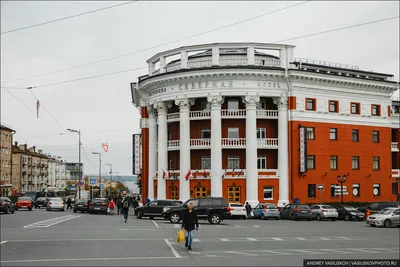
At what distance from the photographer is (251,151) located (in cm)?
5238

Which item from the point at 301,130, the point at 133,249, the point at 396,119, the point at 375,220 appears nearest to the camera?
the point at 133,249

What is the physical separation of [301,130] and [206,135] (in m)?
9.53

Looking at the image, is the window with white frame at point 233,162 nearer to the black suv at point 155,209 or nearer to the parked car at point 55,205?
the black suv at point 155,209

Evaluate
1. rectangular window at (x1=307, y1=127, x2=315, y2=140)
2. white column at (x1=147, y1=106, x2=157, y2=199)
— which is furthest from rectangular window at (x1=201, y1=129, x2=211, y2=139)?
rectangular window at (x1=307, y1=127, x2=315, y2=140)

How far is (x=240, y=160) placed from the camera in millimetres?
54594

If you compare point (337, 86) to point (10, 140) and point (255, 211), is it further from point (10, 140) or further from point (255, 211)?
point (10, 140)

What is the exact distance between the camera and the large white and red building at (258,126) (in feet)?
172

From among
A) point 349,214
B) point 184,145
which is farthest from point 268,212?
point 184,145

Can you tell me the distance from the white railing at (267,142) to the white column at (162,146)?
974 cm

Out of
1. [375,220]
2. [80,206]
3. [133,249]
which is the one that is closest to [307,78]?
[375,220]

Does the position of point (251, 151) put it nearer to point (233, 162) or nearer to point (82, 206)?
point (233, 162)

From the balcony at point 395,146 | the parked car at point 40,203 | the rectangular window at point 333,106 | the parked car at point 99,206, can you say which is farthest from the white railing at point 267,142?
the parked car at point 40,203

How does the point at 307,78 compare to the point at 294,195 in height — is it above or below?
above

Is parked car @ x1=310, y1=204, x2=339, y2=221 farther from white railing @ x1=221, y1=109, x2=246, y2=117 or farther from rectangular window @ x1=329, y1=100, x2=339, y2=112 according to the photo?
rectangular window @ x1=329, y1=100, x2=339, y2=112
